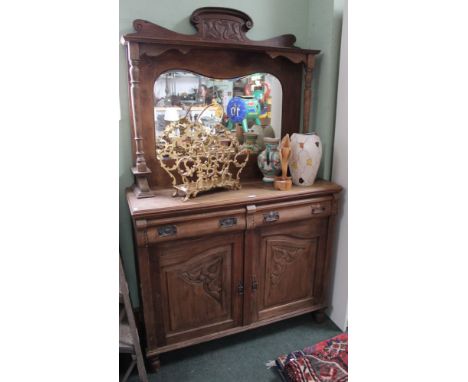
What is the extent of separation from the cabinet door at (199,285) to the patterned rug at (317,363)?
1.12ft

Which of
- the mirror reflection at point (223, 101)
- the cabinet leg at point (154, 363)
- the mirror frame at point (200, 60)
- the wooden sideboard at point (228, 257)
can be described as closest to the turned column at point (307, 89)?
the mirror frame at point (200, 60)

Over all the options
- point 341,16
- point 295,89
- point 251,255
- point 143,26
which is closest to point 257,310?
point 251,255

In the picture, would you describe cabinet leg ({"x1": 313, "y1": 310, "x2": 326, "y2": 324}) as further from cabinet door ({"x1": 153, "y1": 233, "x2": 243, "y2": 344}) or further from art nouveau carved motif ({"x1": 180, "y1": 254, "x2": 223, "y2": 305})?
art nouveau carved motif ({"x1": 180, "y1": 254, "x2": 223, "y2": 305})

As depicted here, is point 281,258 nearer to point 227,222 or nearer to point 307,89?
point 227,222

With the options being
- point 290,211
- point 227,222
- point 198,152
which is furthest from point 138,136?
point 290,211

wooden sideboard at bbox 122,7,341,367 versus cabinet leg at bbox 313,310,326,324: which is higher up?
wooden sideboard at bbox 122,7,341,367

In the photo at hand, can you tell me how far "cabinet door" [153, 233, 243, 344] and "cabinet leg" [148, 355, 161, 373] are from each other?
110 millimetres

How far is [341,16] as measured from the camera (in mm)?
1682

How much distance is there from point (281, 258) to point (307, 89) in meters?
0.98

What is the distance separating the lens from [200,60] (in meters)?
1.63

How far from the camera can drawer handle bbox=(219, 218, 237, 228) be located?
1.48 m

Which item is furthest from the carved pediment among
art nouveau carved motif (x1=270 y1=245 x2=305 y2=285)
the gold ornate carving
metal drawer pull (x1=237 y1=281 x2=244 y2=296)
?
metal drawer pull (x1=237 y1=281 x2=244 y2=296)

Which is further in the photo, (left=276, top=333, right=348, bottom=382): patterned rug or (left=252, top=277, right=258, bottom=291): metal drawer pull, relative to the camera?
(left=252, top=277, right=258, bottom=291): metal drawer pull
